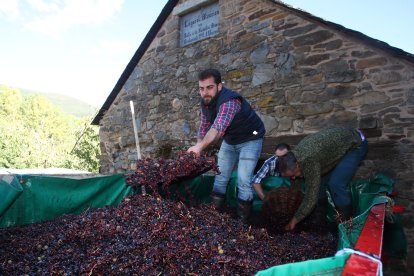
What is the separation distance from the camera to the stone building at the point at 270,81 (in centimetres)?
398

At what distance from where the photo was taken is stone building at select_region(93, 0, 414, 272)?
398cm

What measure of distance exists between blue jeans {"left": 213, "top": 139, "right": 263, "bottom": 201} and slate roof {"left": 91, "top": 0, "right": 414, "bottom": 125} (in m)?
2.10

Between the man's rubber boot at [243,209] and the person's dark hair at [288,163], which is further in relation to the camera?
the man's rubber boot at [243,209]

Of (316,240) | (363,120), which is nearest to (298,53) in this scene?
(363,120)

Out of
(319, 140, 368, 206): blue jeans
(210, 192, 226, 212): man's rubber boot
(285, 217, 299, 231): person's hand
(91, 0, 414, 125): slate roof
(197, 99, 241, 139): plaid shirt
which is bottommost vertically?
(285, 217, 299, 231): person's hand

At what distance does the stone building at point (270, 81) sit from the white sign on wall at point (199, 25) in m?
0.02

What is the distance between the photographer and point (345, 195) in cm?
337

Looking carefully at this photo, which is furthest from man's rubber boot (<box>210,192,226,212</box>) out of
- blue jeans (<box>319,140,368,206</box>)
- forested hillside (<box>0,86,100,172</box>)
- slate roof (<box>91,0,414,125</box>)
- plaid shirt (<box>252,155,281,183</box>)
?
forested hillside (<box>0,86,100,172</box>)

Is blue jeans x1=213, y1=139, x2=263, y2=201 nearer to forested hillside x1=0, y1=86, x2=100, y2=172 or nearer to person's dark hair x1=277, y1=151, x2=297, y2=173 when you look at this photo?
person's dark hair x1=277, y1=151, x2=297, y2=173

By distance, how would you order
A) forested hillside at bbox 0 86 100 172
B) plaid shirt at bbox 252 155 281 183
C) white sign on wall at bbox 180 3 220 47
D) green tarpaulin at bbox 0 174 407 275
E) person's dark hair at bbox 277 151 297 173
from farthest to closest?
forested hillside at bbox 0 86 100 172, white sign on wall at bbox 180 3 220 47, plaid shirt at bbox 252 155 281 183, person's dark hair at bbox 277 151 297 173, green tarpaulin at bbox 0 174 407 275

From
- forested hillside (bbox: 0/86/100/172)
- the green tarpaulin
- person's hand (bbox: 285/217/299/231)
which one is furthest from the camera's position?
forested hillside (bbox: 0/86/100/172)

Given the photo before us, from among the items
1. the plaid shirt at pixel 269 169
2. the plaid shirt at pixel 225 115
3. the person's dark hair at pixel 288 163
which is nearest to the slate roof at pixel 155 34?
the plaid shirt at pixel 269 169

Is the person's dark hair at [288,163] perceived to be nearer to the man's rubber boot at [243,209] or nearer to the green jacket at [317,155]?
the green jacket at [317,155]

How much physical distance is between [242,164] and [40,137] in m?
30.2
